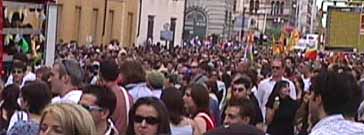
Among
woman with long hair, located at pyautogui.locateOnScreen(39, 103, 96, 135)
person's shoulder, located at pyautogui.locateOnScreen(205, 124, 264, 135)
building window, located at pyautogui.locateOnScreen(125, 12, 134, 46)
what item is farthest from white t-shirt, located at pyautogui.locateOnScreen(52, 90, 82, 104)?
building window, located at pyautogui.locateOnScreen(125, 12, 134, 46)

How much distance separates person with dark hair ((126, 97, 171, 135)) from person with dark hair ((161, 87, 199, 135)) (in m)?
1.12

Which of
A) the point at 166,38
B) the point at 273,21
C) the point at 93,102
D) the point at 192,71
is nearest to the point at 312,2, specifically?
the point at 273,21

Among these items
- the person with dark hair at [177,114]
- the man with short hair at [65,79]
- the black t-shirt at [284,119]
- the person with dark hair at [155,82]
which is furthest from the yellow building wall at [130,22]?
the person with dark hair at [177,114]

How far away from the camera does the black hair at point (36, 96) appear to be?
8273 mm

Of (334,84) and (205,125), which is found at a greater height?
(334,84)

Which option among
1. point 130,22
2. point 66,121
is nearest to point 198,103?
point 66,121

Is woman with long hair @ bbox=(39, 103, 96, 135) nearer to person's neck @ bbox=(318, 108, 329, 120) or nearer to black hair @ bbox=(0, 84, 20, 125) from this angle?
person's neck @ bbox=(318, 108, 329, 120)

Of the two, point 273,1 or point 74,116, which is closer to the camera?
point 74,116

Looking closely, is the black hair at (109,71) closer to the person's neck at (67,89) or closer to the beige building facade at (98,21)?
the person's neck at (67,89)

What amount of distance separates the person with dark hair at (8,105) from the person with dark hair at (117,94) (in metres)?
0.86

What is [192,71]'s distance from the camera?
18.5 metres

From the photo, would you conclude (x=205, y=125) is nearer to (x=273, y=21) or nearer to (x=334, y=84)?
(x=334, y=84)

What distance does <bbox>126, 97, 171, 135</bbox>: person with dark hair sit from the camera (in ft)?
25.0

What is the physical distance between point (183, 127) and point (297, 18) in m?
129
